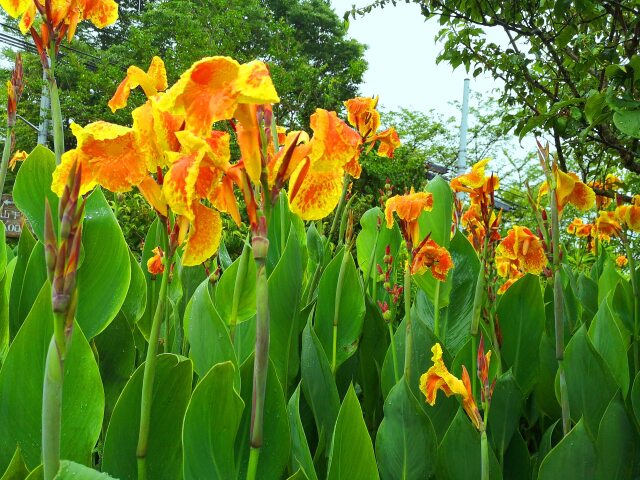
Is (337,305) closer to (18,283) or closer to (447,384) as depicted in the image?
(447,384)

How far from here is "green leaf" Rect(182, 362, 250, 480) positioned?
0.61 meters

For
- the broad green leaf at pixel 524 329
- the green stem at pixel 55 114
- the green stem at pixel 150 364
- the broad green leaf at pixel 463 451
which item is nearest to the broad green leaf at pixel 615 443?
the broad green leaf at pixel 463 451

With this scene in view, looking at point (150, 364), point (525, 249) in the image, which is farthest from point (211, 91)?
point (525, 249)

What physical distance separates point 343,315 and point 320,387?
0.22m

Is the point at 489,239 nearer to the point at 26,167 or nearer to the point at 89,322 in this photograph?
the point at 89,322

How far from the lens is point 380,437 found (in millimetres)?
860

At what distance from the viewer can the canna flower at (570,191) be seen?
95cm

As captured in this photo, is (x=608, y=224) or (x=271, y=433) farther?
(x=608, y=224)

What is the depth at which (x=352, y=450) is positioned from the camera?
0.68m

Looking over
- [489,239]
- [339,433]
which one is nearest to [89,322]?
Result: [339,433]

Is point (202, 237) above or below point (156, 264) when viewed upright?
below

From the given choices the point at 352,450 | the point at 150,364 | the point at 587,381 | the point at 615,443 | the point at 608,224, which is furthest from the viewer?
the point at 608,224

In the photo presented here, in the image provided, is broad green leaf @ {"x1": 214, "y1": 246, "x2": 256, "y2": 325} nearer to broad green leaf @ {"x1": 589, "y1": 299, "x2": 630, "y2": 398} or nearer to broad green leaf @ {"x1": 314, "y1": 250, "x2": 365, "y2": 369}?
broad green leaf @ {"x1": 314, "y1": 250, "x2": 365, "y2": 369}

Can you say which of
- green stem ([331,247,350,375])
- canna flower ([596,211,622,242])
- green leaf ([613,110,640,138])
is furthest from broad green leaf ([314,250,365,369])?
canna flower ([596,211,622,242])
